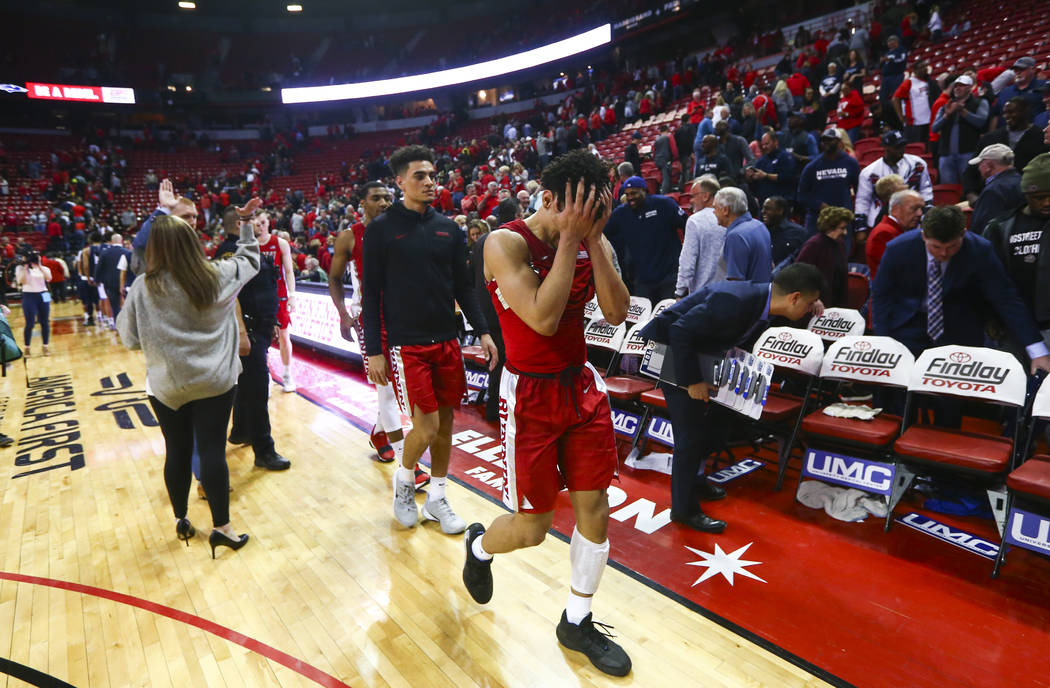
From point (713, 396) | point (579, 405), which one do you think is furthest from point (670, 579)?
point (579, 405)

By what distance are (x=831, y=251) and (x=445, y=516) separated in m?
3.61

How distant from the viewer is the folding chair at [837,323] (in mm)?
4281

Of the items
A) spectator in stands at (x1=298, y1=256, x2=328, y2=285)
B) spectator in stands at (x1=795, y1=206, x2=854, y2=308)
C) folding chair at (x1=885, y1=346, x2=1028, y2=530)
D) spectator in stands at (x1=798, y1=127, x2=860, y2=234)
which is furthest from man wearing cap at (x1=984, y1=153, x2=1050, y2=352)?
spectator in stands at (x1=298, y1=256, x2=328, y2=285)

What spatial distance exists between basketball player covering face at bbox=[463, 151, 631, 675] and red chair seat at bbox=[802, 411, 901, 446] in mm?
1885

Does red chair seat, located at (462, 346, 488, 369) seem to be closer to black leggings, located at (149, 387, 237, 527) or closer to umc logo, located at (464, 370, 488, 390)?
umc logo, located at (464, 370, 488, 390)

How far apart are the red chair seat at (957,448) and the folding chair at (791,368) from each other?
0.63m

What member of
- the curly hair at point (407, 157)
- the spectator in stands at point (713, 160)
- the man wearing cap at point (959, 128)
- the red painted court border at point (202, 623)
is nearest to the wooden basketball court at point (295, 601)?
the red painted court border at point (202, 623)

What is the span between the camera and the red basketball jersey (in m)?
2.00

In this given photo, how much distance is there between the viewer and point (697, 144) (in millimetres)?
8719

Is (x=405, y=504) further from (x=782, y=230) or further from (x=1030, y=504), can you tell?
(x=782, y=230)

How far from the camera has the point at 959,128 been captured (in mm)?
5914

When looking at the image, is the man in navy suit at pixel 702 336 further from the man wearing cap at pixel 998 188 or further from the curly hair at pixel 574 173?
the man wearing cap at pixel 998 188

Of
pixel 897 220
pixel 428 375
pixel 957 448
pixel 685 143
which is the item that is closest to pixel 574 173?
pixel 428 375

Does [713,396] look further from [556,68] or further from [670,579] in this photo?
[556,68]
